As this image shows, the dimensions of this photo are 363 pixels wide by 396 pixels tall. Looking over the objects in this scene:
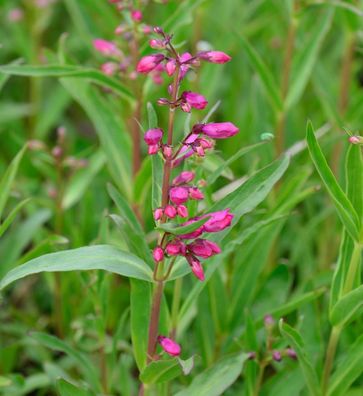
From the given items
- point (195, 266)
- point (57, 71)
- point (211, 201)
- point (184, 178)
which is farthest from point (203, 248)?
point (57, 71)

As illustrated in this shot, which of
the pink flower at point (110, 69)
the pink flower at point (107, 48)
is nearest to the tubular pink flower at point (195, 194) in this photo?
the pink flower at point (110, 69)

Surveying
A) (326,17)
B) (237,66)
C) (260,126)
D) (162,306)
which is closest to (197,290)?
(162,306)

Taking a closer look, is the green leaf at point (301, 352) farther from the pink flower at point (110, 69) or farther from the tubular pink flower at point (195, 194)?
the pink flower at point (110, 69)

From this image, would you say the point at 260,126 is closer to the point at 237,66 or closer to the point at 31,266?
the point at 237,66

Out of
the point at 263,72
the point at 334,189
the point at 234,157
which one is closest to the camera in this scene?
the point at 234,157

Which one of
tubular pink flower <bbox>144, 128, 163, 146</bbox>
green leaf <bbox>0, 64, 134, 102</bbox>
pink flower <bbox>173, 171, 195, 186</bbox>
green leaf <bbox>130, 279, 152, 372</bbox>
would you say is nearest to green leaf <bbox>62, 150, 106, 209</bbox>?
green leaf <bbox>0, 64, 134, 102</bbox>

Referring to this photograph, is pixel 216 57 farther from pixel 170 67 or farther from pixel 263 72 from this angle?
pixel 263 72
